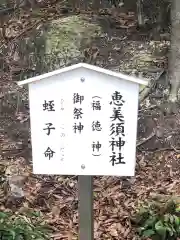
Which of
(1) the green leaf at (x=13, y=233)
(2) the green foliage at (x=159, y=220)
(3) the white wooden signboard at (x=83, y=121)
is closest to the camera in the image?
(3) the white wooden signboard at (x=83, y=121)

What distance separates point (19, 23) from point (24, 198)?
4.09 metres

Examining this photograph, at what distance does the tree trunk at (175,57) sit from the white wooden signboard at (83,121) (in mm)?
3347

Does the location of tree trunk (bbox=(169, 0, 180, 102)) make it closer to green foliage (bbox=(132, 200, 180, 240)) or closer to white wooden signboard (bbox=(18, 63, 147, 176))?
green foliage (bbox=(132, 200, 180, 240))

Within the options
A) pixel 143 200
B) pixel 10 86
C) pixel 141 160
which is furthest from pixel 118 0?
pixel 143 200

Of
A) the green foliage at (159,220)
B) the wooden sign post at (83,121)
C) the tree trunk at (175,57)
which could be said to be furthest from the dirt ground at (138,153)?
the wooden sign post at (83,121)

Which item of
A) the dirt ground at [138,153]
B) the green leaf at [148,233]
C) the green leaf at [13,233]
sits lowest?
the green leaf at [148,233]

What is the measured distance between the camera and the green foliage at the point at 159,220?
13.2 ft

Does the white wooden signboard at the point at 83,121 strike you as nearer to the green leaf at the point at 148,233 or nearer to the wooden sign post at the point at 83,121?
the wooden sign post at the point at 83,121

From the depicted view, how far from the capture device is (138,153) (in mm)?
5797

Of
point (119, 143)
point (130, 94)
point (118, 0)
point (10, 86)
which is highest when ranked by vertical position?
point (118, 0)

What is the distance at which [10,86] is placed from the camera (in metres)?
7.08

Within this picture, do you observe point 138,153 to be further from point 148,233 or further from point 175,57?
point 148,233

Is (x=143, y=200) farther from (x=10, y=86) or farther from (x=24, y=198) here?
(x=10, y=86)

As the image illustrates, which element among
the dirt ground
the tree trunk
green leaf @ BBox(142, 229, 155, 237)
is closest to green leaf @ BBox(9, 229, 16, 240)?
the dirt ground
